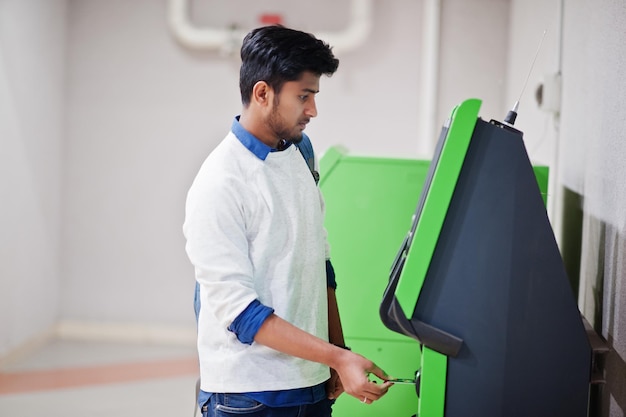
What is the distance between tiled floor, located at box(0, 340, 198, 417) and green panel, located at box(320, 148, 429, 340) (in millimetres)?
1470

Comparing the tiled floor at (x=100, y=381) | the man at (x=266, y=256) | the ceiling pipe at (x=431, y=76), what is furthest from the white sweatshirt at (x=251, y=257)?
the ceiling pipe at (x=431, y=76)

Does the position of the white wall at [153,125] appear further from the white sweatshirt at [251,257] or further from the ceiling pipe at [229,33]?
the white sweatshirt at [251,257]

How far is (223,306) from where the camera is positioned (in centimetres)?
148

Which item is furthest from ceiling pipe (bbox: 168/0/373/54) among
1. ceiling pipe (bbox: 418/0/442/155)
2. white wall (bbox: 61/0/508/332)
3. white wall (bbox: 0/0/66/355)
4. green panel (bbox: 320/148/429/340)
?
green panel (bbox: 320/148/429/340)

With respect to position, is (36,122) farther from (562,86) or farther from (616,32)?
(616,32)

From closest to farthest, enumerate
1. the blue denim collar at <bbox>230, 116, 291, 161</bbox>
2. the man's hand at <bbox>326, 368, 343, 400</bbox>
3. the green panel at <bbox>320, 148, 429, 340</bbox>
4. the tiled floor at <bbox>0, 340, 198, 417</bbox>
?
the blue denim collar at <bbox>230, 116, 291, 161</bbox>
the man's hand at <bbox>326, 368, 343, 400</bbox>
the green panel at <bbox>320, 148, 429, 340</bbox>
the tiled floor at <bbox>0, 340, 198, 417</bbox>

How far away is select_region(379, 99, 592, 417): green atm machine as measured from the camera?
158 centimetres

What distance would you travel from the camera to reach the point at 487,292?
1602 mm

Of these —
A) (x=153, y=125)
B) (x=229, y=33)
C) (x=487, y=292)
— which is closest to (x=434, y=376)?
(x=487, y=292)

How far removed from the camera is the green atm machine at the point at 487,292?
1.58 metres

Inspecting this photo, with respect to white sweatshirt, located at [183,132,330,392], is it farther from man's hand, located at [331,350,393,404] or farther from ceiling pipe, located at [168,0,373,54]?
ceiling pipe, located at [168,0,373,54]

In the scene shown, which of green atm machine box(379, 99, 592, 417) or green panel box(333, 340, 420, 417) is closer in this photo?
green atm machine box(379, 99, 592, 417)

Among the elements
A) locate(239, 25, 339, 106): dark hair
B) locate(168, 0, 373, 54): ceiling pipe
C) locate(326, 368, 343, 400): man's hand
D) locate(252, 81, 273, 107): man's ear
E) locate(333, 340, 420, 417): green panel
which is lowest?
locate(333, 340, 420, 417): green panel

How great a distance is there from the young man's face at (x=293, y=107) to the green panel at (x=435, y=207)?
0.28 meters
